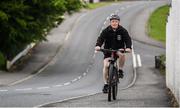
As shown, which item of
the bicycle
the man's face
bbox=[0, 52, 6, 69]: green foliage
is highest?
the man's face

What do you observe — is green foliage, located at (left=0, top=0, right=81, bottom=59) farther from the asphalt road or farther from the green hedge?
the asphalt road

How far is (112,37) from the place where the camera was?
15.7 m

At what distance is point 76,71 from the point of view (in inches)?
1679

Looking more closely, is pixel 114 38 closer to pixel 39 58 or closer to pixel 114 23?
pixel 114 23

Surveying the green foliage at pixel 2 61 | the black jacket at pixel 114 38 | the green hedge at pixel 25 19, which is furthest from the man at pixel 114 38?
the green foliage at pixel 2 61

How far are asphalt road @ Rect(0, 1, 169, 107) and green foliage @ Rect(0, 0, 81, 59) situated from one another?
8.78ft

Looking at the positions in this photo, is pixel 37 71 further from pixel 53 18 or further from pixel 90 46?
pixel 90 46

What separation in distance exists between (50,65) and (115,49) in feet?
104

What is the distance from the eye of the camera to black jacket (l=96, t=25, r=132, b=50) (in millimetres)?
15711

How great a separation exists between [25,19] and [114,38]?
2513cm

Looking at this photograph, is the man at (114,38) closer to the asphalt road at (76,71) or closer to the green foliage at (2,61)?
the asphalt road at (76,71)

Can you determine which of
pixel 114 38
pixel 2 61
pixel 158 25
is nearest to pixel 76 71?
pixel 2 61

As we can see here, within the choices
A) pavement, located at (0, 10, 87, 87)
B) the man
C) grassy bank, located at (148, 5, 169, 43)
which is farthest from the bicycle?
grassy bank, located at (148, 5, 169, 43)

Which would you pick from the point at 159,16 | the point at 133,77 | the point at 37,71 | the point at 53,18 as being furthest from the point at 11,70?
the point at 159,16
